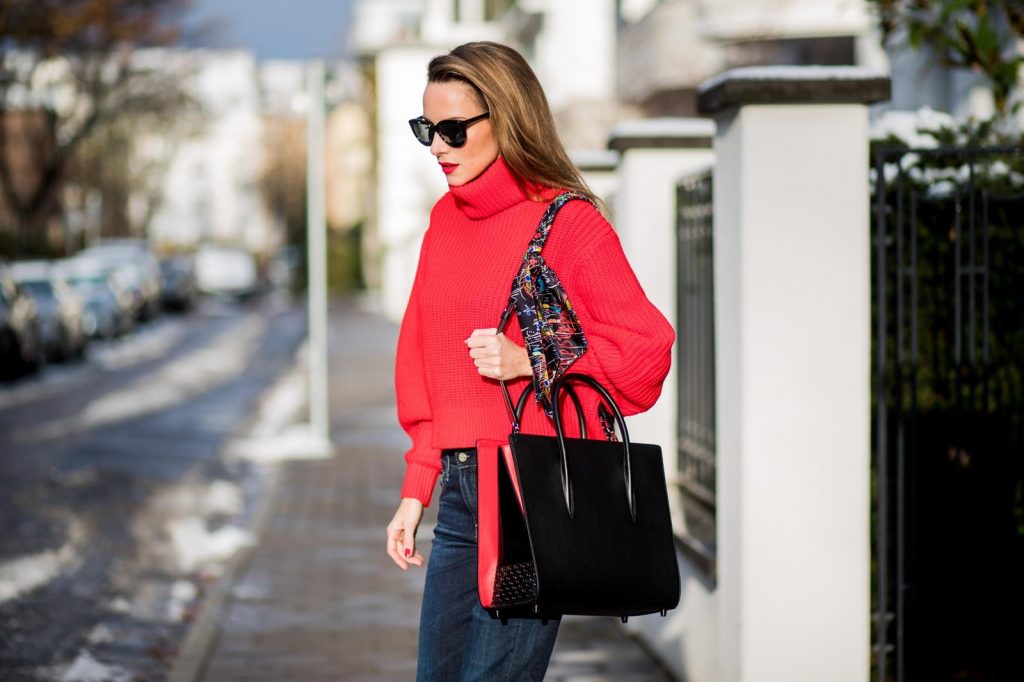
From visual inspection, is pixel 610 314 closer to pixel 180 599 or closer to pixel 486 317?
pixel 486 317

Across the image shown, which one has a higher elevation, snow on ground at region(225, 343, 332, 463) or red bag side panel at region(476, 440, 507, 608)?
red bag side panel at region(476, 440, 507, 608)

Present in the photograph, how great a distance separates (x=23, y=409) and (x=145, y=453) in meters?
5.09

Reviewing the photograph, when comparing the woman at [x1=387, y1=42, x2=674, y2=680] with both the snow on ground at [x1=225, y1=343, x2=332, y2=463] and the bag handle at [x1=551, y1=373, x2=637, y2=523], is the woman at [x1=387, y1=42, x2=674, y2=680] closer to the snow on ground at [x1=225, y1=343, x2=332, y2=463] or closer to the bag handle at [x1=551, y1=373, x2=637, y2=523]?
the bag handle at [x1=551, y1=373, x2=637, y2=523]

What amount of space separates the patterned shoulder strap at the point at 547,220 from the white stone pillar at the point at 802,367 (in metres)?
1.68

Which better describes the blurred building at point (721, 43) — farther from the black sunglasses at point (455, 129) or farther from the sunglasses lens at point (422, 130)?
the black sunglasses at point (455, 129)

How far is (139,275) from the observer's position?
38.0 m

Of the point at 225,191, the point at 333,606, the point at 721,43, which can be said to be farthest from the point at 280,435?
the point at 225,191

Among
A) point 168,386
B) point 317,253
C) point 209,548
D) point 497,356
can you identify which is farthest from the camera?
point 168,386

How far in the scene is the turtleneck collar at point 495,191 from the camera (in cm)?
299

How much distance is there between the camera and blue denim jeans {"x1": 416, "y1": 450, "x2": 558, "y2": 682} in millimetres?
2934

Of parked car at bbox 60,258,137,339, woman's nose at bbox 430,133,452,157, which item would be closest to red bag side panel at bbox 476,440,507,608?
woman's nose at bbox 430,133,452,157

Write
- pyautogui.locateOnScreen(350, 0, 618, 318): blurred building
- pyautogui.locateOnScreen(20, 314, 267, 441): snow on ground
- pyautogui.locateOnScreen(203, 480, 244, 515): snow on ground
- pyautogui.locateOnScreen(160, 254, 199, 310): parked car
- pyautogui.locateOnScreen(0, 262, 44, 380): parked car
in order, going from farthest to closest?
1. pyautogui.locateOnScreen(160, 254, 199, 310): parked car
2. pyautogui.locateOnScreen(350, 0, 618, 318): blurred building
3. pyautogui.locateOnScreen(0, 262, 44, 380): parked car
4. pyautogui.locateOnScreen(20, 314, 267, 441): snow on ground
5. pyautogui.locateOnScreen(203, 480, 244, 515): snow on ground

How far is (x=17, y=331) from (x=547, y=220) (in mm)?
20509

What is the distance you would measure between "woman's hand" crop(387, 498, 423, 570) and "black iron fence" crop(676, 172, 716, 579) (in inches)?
95.4
